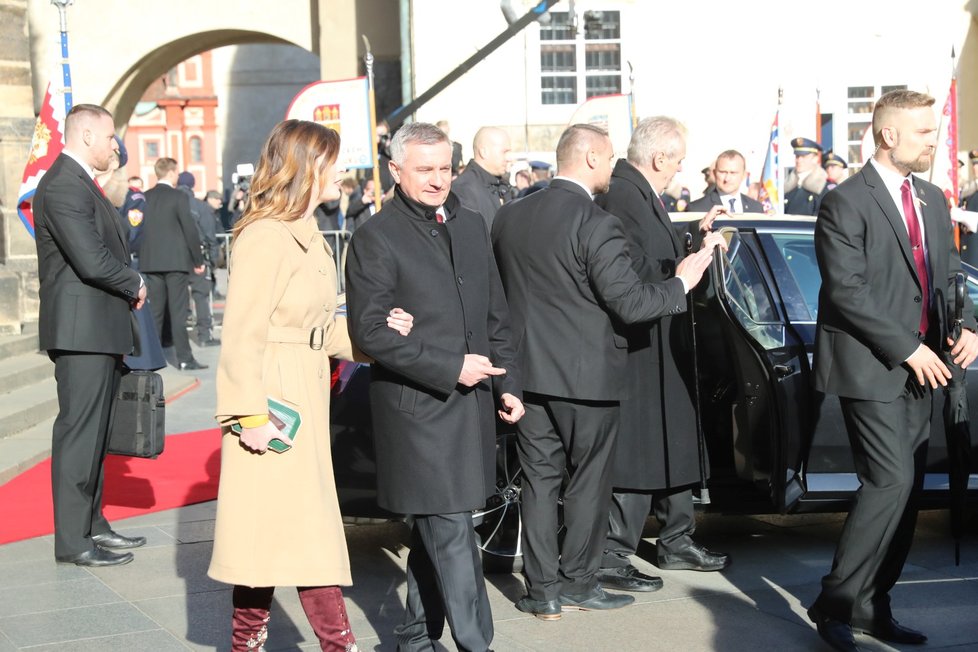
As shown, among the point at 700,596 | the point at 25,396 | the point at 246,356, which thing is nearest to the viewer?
the point at 246,356

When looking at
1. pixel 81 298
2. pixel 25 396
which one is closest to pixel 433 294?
pixel 81 298

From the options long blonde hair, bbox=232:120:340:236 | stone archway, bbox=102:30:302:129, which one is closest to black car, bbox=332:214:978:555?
long blonde hair, bbox=232:120:340:236

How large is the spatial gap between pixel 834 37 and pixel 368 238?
67.2 ft

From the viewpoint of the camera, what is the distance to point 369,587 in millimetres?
5980

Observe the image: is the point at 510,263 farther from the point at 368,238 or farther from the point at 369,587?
the point at 369,587

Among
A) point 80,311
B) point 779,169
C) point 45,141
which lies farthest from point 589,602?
point 779,169

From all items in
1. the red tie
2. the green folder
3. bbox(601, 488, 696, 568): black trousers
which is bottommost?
bbox(601, 488, 696, 568): black trousers

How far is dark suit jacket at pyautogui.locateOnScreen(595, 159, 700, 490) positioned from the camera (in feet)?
19.4

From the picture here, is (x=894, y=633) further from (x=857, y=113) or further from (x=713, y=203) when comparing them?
(x=857, y=113)

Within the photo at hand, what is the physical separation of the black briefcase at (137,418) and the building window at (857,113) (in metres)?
18.9

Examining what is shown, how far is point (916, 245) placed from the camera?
5.04 meters

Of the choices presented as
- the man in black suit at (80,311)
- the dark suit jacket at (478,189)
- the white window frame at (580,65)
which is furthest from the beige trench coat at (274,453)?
the white window frame at (580,65)

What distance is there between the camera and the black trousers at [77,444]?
20.9 ft

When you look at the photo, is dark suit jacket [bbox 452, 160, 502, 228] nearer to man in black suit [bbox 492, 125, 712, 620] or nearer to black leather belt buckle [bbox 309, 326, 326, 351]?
man in black suit [bbox 492, 125, 712, 620]
